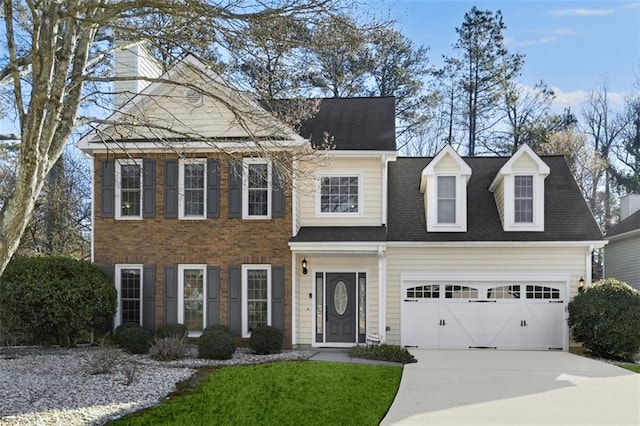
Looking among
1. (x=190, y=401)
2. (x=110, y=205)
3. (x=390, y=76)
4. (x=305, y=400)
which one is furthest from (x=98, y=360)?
(x=390, y=76)

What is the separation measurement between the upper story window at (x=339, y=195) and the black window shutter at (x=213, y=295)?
333cm

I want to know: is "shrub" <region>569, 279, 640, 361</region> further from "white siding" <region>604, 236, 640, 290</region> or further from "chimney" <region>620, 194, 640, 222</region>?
"chimney" <region>620, 194, 640, 222</region>

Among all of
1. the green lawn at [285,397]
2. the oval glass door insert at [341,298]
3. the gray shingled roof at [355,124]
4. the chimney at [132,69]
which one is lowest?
the green lawn at [285,397]

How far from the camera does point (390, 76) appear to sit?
94.2 ft

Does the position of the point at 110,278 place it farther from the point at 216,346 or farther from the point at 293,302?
the point at 293,302

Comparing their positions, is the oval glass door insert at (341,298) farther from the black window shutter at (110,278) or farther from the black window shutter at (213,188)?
the black window shutter at (110,278)

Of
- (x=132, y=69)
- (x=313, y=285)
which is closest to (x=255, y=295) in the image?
(x=313, y=285)

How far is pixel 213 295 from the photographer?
1686 centimetres

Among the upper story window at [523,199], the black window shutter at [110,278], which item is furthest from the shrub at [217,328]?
the upper story window at [523,199]

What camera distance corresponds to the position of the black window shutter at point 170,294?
55.4 ft

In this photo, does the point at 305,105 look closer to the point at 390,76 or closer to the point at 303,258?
the point at 303,258

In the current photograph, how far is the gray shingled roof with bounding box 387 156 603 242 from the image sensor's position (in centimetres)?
1739

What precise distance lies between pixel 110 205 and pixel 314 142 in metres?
5.77

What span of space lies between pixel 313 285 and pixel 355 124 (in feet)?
16.0
